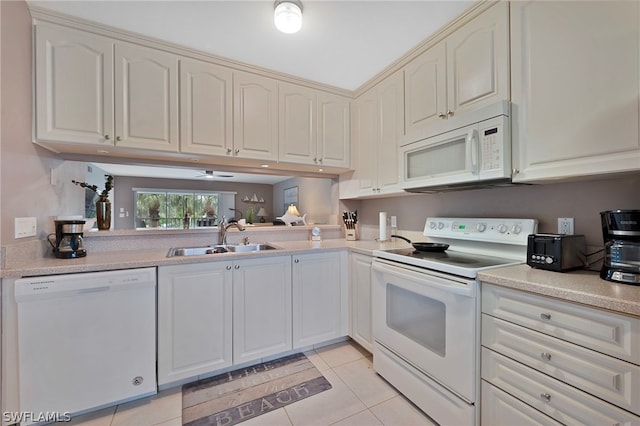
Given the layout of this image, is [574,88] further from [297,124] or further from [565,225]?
[297,124]

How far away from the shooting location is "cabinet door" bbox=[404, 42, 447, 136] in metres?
1.78

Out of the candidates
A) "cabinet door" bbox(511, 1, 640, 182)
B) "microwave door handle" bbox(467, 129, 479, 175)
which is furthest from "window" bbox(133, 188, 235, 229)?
"cabinet door" bbox(511, 1, 640, 182)

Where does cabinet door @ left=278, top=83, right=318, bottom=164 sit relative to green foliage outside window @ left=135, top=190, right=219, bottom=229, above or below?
above

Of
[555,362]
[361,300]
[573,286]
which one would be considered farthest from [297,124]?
[555,362]

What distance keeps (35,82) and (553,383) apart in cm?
306

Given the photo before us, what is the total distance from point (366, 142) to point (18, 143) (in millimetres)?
2416

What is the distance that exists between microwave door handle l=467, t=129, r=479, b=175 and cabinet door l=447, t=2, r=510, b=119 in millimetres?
183

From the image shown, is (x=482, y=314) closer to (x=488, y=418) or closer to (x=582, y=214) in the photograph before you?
(x=488, y=418)

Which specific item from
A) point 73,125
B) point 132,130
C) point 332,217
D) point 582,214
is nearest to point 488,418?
point 582,214

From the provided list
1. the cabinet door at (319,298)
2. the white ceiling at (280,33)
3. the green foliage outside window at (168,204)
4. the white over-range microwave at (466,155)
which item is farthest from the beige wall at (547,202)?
the green foliage outside window at (168,204)

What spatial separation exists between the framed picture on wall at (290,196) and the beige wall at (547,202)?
2571 millimetres

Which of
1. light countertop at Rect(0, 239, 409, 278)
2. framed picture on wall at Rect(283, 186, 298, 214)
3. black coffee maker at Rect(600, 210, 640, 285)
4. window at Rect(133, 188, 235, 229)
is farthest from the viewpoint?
window at Rect(133, 188, 235, 229)

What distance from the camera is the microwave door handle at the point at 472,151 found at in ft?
4.83

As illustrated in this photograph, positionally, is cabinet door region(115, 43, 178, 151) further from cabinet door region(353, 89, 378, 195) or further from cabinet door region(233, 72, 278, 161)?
cabinet door region(353, 89, 378, 195)
